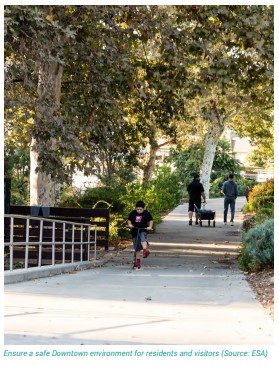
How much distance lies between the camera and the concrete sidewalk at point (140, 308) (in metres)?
9.04

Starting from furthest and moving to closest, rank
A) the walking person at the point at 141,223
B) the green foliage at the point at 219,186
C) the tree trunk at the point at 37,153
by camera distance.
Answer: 1. the green foliage at the point at 219,186
2. the tree trunk at the point at 37,153
3. the walking person at the point at 141,223

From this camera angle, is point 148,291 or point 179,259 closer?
point 148,291

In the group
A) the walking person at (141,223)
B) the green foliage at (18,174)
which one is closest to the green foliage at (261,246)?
the walking person at (141,223)

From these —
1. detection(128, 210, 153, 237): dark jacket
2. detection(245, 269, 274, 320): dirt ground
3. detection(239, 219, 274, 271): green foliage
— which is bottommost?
detection(245, 269, 274, 320): dirt ground

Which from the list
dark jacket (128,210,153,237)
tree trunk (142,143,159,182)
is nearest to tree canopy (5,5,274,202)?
dark jacket (128,210,153,237)

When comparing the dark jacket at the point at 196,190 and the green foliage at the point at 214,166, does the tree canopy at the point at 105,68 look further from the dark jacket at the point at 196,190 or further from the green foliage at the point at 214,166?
the green foliage at the point at 214,166

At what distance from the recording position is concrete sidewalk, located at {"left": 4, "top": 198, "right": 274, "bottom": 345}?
9039 millimetres

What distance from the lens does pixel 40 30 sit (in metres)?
16.8

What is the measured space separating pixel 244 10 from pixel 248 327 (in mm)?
10493

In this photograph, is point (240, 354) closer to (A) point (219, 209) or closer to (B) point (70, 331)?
(B) point (70, 331)

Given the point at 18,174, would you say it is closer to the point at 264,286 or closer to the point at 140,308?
the point at 264,286

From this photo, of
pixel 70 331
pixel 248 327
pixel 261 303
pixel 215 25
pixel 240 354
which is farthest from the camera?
pixel 215 25

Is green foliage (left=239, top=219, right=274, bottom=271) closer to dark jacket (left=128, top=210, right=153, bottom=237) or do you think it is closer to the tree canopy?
dark jacket (left=128, top=210, right=153, bottom=237)
